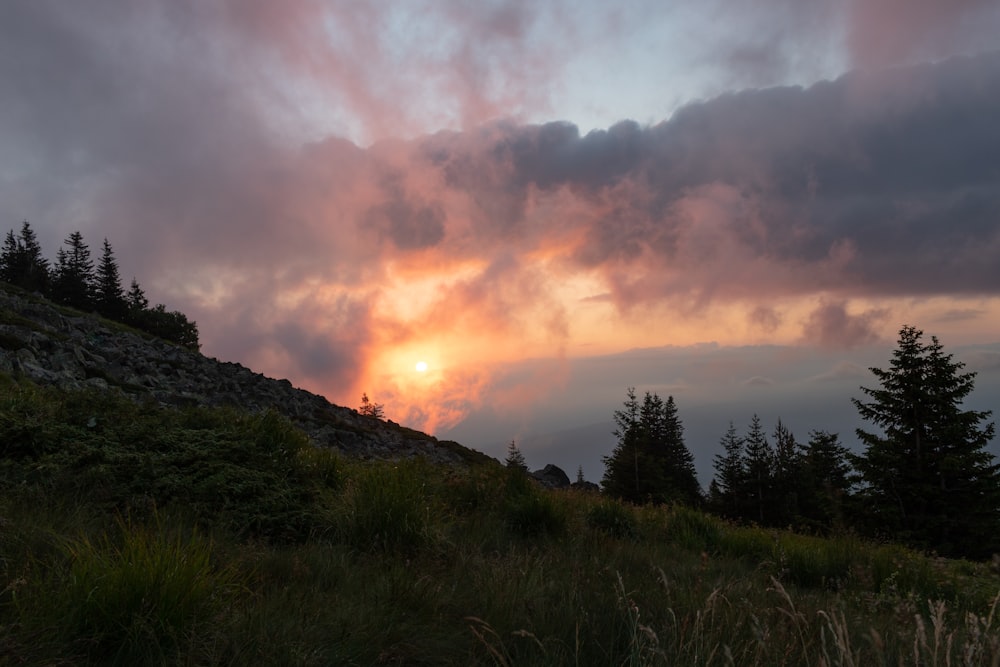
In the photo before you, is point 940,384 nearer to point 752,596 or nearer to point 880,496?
point 880,496

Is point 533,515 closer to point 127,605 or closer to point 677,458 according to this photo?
point 127,605

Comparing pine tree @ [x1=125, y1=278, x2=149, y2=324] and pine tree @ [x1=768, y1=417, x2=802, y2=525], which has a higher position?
pine tree @ [x1=125, y1=278, x2=149, y2=324]

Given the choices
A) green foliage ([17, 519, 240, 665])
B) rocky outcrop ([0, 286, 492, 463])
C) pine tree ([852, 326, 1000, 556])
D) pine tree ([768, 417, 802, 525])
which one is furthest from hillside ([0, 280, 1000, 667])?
pine tree ([768, 417, 802, 525])

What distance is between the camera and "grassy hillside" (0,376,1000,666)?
3086 mm

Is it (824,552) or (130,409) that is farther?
(130,409)

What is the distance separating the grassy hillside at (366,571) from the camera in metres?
3.09

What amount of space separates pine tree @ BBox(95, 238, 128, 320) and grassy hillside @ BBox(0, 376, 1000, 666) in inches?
2860

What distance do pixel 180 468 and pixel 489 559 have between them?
436cm

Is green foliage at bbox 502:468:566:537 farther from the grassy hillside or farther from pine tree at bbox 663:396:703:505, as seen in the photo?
pine tree at bbox 663:396:703:505

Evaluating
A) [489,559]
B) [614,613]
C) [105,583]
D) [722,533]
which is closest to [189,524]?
[105,583]

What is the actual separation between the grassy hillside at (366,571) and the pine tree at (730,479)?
43.6 m

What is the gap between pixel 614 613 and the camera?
12.4 ft

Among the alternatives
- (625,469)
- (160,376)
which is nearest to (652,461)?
(625,469)

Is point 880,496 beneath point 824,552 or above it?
above
